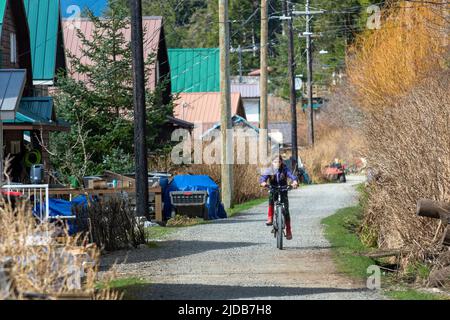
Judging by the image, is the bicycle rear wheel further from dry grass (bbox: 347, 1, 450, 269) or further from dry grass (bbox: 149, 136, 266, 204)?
dry grass (bbox: 149, 136, 266, 204)

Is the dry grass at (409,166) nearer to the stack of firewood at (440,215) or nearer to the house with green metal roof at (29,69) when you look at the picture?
the stack of firewood at (440,215)

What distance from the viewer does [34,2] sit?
1635 inches

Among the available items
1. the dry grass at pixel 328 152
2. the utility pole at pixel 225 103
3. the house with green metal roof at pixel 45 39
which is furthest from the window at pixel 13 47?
the dry grass at pixel 328 152

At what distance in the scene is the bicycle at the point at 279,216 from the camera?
18.8 metres

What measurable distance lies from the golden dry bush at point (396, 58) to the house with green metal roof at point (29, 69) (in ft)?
30.6

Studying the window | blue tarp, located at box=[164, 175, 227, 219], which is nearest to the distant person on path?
blue tarp, located at box=[164, 175, 227, 219]

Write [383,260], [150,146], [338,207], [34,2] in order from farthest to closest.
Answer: [34,2] < [150,146] < [338,207] < [383,260]

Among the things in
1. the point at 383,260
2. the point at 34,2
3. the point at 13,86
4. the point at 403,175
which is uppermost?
the point at 34,2

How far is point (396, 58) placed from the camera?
31828 millimetres

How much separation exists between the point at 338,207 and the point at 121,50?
848 cm

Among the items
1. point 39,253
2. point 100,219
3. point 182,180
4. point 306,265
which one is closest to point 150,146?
point 182,180

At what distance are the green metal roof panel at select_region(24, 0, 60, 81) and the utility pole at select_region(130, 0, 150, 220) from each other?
16233 millimetres

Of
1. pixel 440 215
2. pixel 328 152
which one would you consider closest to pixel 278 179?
pixel 440 215
